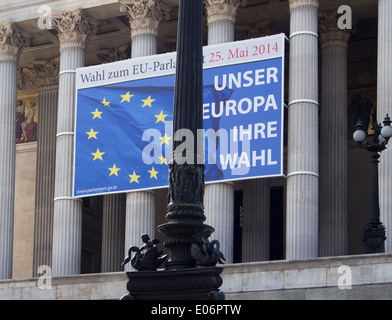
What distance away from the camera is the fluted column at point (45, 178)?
166 feet

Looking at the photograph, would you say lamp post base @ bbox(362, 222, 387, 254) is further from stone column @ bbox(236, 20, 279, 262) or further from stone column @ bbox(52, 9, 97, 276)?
stone column @ bbox(52, 9, 97, 276)

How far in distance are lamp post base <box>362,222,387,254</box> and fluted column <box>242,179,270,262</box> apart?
38.3 feet

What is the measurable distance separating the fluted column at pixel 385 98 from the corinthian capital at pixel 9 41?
1522 centimetres

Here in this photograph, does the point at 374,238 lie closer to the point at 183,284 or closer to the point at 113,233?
the point at 113,233

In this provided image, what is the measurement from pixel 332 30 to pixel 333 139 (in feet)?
14.3

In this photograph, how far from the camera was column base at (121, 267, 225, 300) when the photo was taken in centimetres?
1584

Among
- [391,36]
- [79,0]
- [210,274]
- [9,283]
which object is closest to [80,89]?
[79,0]

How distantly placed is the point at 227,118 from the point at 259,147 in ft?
6.04

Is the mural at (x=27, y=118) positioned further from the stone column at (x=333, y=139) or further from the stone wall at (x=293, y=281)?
the stone wall at (x=293, y=281)

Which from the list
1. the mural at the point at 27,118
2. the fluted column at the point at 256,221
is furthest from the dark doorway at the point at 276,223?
the mural at the point at 27,118

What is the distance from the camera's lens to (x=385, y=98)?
131 feet

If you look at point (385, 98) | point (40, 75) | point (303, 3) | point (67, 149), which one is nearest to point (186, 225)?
point (385, 98)

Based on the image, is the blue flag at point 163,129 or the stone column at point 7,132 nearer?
the blue flag at point 163,129

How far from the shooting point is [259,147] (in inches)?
1602
